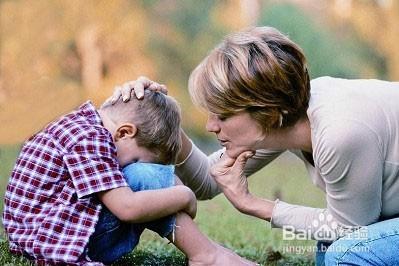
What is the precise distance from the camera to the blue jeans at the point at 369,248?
6.99 feet

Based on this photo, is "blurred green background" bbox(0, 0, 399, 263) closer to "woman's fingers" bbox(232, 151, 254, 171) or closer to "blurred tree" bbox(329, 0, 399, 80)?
"blurred tree" bbox(329, 0, 399, 80)

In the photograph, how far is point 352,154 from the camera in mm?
2090

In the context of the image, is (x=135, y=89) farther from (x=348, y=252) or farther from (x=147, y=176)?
(x=348, y=252)

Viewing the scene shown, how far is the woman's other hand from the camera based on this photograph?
2.39 metres

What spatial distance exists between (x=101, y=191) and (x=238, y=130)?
43cm

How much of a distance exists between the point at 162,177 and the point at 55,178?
0.31 meters

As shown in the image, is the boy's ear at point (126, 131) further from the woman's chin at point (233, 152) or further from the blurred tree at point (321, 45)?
the blurred tree at point (321, 45)

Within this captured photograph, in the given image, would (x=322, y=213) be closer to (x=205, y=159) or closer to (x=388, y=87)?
(x=388, y=87)

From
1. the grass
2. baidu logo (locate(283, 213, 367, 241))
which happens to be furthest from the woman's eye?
the grass

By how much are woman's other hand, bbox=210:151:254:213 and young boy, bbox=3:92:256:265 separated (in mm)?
157

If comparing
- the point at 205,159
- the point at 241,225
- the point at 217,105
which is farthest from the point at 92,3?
the point at 217,105

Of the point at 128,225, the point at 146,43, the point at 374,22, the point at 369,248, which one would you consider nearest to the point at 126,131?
the point at 128,225

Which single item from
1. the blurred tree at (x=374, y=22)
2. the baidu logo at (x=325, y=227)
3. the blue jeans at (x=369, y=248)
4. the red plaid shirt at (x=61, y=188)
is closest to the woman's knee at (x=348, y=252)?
the blue jeans at (x=369, y=248)

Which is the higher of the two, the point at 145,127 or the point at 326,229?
the point at 145,127
